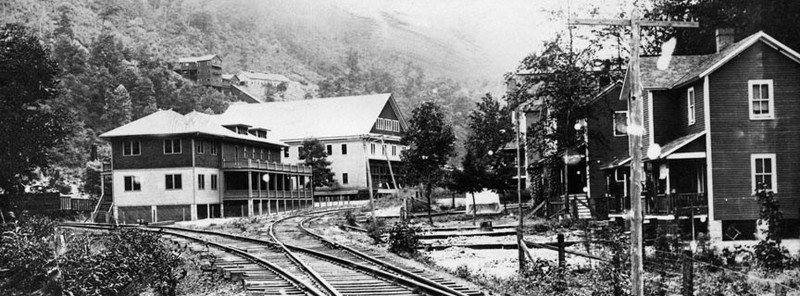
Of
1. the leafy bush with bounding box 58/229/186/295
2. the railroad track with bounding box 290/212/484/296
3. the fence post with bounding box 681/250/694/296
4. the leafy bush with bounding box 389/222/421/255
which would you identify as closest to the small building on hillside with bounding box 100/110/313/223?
the railroad track with bounding box 290/212/484/296

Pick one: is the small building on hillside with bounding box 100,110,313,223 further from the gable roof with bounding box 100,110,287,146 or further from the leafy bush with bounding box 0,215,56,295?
the leafy bush with bounding box 0,215,56,295

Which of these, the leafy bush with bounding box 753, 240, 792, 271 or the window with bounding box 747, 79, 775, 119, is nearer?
the leafy bush with bounding box 753, 240, 792, 271

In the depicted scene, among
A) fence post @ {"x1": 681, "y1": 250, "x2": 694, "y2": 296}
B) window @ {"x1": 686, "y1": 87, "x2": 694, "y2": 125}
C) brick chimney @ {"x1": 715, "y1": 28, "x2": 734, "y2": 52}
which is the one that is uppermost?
brick chimney @ {"x1": 715, "y1": 28, "x2": 734, "y2": 52}

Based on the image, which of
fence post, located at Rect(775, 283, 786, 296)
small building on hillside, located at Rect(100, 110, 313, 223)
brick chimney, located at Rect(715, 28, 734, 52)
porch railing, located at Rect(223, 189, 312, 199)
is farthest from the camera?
porch railing, located at Rect(223, 189, 312, 199)

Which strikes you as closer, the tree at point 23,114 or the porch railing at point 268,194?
the tree at point 23,114

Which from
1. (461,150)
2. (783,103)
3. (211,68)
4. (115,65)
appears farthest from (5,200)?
(211,68)

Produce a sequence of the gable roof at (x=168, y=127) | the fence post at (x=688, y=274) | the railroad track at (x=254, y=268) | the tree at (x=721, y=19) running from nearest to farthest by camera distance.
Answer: the fence post at (x=688, y=274) → the railroad track at (x=254, y=268) → the tree at (x=721, y=19) → the gable roof at (x=168, y=127)

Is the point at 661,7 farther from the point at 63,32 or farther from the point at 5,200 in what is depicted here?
the point at 63,32

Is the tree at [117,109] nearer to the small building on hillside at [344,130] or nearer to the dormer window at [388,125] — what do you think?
the small building on hillside at [344,130]

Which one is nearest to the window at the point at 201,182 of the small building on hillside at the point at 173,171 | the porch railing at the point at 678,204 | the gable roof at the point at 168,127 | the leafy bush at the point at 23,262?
the small building on hillside at the point at 173,171
